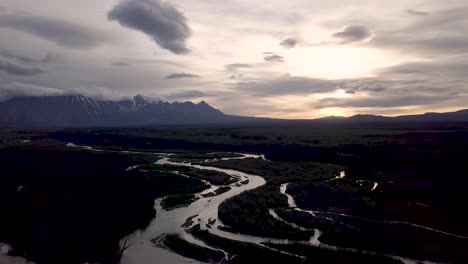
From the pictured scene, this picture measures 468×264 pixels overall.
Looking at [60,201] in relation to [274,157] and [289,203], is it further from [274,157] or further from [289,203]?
[274,157]

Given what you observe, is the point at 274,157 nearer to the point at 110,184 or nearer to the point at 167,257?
the point at 110,184

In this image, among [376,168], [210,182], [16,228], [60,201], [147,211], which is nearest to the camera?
[16,228]

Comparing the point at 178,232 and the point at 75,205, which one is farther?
the point at 75,205

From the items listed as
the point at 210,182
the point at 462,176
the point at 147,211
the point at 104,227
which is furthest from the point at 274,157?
the point at 104,227

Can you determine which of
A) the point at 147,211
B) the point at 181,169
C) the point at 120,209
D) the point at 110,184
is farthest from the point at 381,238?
the point at 181,169

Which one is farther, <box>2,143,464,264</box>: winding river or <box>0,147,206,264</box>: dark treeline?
<box>0,147,206,264</box>: dark treeline

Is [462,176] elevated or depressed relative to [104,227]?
elevated

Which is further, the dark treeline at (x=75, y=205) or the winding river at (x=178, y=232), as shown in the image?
the dark treeline at (x=75, y=205)

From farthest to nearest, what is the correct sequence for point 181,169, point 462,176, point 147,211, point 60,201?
1. point 181,169
2. point 462,176
3. point 60,201
4. point 147,211

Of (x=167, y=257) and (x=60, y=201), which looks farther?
(x=60, y=201)

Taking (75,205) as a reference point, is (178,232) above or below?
below
